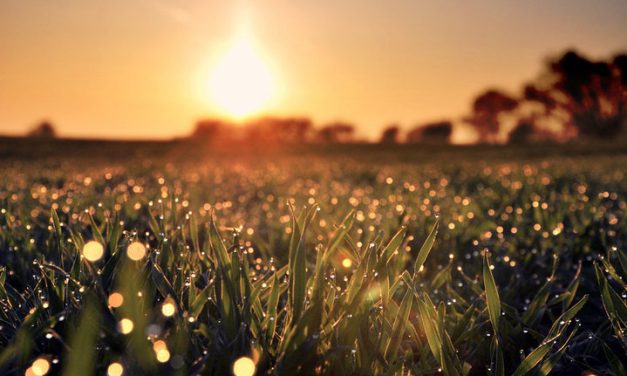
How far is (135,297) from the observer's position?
132cm

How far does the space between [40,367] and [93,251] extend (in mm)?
410

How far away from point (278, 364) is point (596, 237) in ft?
7.63

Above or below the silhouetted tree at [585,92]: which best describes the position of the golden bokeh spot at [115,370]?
below

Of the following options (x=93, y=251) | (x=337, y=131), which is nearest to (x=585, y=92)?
(x=337, y=131)

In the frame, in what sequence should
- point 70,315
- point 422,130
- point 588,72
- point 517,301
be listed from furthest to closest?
point 422,130
point 588,72
point 517,301
point 70,315

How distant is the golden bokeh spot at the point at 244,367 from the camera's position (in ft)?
3.97

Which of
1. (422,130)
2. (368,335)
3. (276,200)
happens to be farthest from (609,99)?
(368,335)

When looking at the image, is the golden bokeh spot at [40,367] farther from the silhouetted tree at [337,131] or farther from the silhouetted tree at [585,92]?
the silhouetted tree at [337,131]

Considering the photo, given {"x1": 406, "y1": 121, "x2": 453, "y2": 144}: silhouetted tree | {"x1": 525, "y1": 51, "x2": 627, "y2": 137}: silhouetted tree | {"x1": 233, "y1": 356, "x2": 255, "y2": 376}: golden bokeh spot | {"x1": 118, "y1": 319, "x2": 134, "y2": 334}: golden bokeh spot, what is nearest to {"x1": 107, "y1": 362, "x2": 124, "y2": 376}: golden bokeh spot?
{"x1": 118, "y1": 319, "x2": 134, "y2": 334}: golden bokeh spot

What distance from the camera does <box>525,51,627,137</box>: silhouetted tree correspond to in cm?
4931

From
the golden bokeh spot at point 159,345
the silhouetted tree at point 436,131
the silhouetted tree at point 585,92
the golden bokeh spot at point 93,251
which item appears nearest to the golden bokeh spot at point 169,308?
the golden bokeh spot at point 159,345

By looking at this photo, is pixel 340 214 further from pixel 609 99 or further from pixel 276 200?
pixel 609 99

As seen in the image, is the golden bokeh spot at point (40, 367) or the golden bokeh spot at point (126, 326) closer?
the golden bokeh spot at point (40, 367)

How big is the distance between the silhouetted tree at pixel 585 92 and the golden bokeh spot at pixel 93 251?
2076 inches
